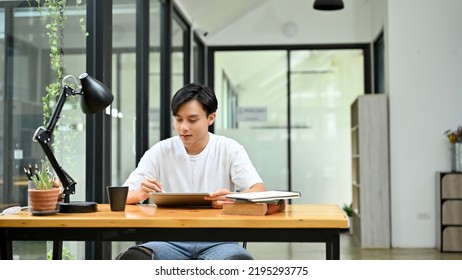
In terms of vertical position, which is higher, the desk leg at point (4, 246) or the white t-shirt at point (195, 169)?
the white t-shirt at point (195, 169)

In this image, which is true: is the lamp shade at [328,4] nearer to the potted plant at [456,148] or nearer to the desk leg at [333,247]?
the potted plant at [456,148]

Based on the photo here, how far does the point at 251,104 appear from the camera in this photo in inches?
357

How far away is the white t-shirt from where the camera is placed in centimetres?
290

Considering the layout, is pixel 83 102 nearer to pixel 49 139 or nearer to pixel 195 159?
pixel 49 139

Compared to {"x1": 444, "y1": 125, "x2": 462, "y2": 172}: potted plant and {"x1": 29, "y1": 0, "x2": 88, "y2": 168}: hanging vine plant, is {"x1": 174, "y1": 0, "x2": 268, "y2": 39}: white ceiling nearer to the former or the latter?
{"x1": 444, "y1": 125, "x2": 462, "y2": 172}: potted plant

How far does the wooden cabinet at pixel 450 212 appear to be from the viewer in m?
6.34

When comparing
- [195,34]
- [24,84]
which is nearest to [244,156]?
[24,84]

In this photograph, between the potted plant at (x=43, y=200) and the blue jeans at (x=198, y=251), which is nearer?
the potted plant at (x=43, y=200)

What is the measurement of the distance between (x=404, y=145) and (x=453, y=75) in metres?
0.83

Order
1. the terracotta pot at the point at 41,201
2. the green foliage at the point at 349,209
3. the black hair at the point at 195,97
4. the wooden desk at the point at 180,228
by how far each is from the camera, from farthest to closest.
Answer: the green foliage at the point at 349,209
the black hair at the point at 195,97
the terracotta pot at the point at 41,201
the wooden desk at the point at 180,228

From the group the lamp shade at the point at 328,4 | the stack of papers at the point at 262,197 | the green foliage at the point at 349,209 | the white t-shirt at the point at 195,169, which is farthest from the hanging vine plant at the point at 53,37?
the green foliage at the point at 349,209

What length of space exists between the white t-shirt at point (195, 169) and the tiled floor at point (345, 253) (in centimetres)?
315

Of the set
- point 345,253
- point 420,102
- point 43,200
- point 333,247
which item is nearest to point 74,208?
point 43,200

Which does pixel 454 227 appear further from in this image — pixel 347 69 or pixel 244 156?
pixel 244 156
